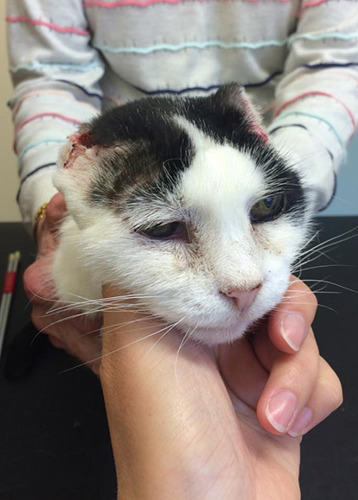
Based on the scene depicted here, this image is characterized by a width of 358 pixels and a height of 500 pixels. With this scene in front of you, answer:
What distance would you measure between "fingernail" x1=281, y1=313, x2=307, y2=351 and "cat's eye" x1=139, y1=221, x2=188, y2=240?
0.22 meters

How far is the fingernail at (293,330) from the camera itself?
600 mm

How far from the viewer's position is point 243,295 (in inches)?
17.9

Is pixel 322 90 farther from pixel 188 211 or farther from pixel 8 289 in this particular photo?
pixel 8 289

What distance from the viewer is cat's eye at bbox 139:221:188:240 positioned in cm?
50

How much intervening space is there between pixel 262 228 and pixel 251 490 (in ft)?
1.13

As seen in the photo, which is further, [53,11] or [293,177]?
[53,11]

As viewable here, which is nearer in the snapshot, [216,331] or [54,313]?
[216,331]

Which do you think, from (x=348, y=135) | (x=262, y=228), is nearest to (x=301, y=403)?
(x=262, y=228)

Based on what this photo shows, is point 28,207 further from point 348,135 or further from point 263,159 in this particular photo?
point 348,135

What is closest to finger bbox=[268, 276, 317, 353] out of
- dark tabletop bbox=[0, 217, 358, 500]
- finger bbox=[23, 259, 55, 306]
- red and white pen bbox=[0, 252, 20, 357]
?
dark tabletop bbox=[0, 217, 358, 500]

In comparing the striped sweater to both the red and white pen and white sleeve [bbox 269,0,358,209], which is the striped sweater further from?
the red and white pen

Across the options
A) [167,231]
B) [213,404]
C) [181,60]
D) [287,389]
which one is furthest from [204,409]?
[181,60]

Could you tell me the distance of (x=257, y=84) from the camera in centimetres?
114

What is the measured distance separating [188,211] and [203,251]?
0.17 ft
